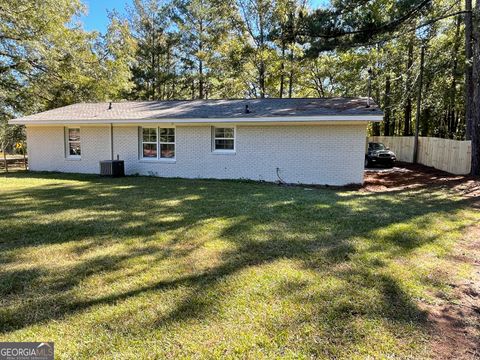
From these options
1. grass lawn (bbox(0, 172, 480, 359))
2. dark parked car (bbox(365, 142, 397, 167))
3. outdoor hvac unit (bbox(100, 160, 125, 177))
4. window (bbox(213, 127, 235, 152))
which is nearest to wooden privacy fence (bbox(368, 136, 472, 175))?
dark parked car (bbox(365, 142, 397, 167))

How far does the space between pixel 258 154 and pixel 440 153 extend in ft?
35.8

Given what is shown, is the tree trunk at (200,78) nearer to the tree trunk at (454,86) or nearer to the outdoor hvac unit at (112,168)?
the outdoor hvac unit at (112,168)

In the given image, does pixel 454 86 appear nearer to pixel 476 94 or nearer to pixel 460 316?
pixel 476 94

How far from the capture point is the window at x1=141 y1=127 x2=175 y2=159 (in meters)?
13.5

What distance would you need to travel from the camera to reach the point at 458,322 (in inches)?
120

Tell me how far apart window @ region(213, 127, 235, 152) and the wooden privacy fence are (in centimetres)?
1033

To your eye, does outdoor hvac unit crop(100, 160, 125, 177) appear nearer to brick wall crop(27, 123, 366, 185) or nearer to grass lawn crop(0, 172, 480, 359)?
brick wall crop(27, 123, 366, 185)

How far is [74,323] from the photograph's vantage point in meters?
2.91

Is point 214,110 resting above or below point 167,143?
above

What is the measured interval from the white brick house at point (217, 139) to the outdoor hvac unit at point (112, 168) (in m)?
0.67

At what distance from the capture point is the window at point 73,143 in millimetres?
14883

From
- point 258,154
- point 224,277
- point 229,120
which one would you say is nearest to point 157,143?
point 229,120

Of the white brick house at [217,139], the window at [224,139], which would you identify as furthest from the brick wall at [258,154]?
the window at [224,139]

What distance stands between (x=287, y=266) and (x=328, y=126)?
8.38 meters
